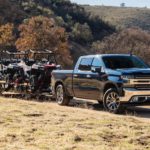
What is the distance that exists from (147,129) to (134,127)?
38 centimetres

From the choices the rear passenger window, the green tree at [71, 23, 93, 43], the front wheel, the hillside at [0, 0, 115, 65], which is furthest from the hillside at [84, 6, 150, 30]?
the front wheel

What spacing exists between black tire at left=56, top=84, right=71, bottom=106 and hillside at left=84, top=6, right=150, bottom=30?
124 m

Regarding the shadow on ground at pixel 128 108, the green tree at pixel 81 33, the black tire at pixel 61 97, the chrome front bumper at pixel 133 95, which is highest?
the green tree at pixel 81 33

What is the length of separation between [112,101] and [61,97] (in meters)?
3.26

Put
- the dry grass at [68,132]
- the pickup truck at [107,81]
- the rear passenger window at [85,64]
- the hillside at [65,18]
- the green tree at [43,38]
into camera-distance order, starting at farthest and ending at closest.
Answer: the hillside at [65,18], the green tree at [43,38], the rear passenger window at [85,64], the pickup truck at [107,81], the dry grass at [68,132]

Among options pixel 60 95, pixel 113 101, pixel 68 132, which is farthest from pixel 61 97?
pixel 68 132

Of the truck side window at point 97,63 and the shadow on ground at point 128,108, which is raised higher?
the truck side window at point 97,63

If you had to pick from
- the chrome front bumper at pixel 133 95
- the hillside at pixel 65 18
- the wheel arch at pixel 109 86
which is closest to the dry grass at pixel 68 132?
the chrome front bumper at pixel 133 95

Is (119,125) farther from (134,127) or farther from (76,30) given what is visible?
(76,30)

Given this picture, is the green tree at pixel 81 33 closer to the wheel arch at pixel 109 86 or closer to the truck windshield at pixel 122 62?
the truck windshield at pixel 122 62

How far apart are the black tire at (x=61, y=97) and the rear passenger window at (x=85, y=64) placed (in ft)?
4.41

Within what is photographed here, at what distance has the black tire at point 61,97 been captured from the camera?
1839 centimetres

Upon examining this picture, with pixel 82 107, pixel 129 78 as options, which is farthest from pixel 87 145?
pixel 82 107

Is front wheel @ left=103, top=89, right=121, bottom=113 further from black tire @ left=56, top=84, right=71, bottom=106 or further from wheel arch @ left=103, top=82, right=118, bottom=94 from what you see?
black tire @ left=56, top=84, right=71, bottom=106
